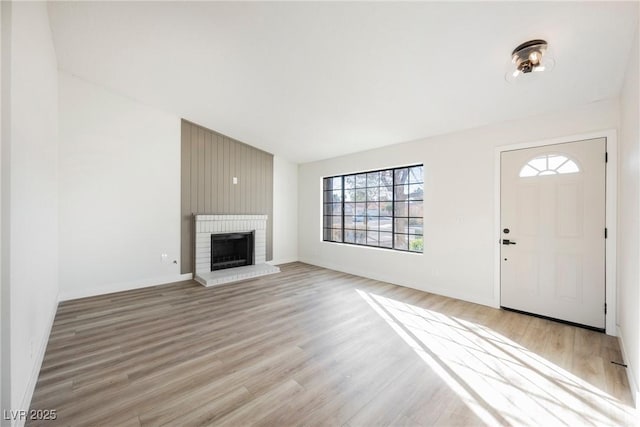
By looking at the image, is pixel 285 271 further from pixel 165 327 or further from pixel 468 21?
pixel 468 21

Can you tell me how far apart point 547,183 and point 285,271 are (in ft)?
14.6

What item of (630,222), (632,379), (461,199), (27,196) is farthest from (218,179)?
(632,379)

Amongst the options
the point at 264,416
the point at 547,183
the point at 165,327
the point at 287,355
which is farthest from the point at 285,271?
the point at 547,183

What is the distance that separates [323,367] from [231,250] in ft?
12.8

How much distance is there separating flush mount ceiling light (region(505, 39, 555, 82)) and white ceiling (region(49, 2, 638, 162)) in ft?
0.18

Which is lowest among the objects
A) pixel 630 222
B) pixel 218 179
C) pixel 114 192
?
pixel 630 222

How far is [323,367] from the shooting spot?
85.4 inches

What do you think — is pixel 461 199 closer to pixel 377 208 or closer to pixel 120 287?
pixel 377 208

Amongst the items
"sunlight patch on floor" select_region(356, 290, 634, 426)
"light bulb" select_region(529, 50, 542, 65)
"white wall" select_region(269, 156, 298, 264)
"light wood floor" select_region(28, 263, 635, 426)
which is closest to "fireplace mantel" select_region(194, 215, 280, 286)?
"white wall" select_region(269, 156, 298, 264)

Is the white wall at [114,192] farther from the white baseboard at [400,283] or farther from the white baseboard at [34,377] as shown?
the white baseboard at [400,283]

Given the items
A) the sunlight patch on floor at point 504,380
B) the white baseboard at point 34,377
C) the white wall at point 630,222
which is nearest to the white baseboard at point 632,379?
the white wall at point 630,222

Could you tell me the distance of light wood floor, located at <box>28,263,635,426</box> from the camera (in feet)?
5.55

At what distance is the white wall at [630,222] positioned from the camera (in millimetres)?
1839

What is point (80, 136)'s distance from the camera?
12.5 feet
